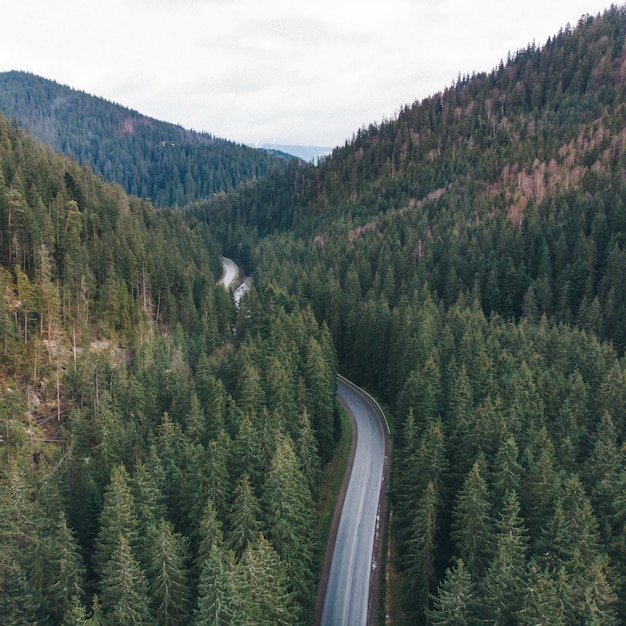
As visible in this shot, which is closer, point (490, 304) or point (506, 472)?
point (506, 472)

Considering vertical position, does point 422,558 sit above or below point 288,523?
below

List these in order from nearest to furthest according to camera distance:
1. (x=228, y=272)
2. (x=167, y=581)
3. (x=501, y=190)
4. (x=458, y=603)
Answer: (x=458, y=603) < (x=167, y=581) < (x=501, y=190) < (x=228, y=272)

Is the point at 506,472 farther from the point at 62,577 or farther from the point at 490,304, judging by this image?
the point at 490,304

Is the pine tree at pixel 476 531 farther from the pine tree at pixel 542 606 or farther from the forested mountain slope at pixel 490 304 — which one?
the pine tree at pixel 542 606

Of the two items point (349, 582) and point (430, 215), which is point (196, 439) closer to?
point (349, 582)

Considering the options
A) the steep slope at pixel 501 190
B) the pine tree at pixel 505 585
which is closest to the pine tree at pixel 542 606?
the pine tree at pixel 505 585

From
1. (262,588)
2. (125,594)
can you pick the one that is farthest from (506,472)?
(125,594)
